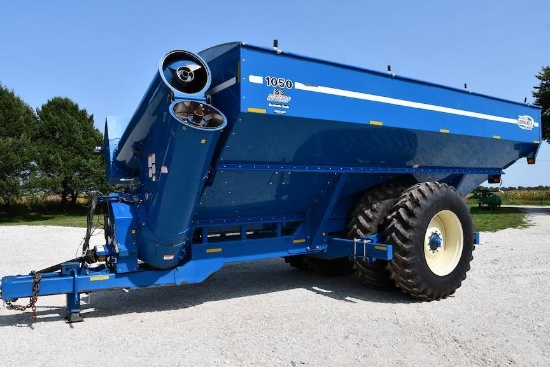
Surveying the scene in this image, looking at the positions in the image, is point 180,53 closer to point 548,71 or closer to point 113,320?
point 113,320

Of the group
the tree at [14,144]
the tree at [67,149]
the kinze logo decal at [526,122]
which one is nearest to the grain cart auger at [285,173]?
the kinze logo decal at [526,122]

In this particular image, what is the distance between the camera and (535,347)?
3932 millimetres

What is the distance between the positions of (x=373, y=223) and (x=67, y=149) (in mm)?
24568

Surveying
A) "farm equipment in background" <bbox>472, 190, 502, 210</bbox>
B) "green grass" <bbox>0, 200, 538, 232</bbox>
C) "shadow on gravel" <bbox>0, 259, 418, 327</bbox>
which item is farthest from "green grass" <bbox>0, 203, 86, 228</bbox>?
"farm equipment in background" <bbox>472, 190, 502, 210</bbox>

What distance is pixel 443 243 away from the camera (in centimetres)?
618

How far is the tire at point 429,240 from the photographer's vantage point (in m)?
5.41

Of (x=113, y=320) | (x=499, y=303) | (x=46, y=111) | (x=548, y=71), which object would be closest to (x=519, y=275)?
(x=499, y=303)

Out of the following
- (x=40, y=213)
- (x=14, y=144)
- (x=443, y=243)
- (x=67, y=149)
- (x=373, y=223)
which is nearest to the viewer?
(x=373, y=223)

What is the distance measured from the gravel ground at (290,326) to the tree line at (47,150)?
63.7 feet

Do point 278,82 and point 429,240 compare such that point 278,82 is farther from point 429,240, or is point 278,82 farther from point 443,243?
point 443,243

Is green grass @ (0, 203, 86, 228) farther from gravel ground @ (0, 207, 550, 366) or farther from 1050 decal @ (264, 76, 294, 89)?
1050 decal @ (264, 76, 294, 89)

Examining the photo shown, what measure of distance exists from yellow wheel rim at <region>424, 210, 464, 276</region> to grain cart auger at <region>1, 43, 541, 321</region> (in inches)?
0.8

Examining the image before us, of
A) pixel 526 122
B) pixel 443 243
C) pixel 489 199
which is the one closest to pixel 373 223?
pixel 443 243

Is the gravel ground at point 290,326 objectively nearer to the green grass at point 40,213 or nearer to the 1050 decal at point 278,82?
the 1050 decal at point 278,82
